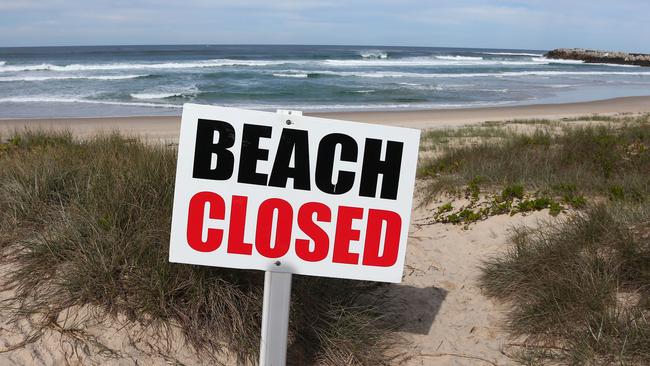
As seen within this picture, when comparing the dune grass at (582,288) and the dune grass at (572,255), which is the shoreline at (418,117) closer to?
the dune grass at (572,255)

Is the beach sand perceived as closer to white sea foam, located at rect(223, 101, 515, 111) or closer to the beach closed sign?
the beach closed sign

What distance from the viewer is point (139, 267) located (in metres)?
3.13

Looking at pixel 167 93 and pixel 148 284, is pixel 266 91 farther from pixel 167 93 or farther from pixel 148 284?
pixel 148 284

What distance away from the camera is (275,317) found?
2682mm

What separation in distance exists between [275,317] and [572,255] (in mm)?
2144

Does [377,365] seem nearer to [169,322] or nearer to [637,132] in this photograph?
[169,322]

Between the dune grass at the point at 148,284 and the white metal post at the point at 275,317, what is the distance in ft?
1.26

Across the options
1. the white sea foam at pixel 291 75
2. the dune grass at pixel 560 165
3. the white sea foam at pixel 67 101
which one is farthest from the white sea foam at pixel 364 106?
the white sea foam at pixel 291 75

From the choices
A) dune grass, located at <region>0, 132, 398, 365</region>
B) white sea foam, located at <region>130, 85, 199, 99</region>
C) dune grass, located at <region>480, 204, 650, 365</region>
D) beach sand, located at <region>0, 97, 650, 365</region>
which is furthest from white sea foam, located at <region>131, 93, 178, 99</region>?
dune grass, located at <region>480, 204, 650, 365</region>

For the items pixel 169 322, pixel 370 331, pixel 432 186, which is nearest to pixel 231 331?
pixel 169 322

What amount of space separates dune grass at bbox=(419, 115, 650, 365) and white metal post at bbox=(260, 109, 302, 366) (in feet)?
4.69

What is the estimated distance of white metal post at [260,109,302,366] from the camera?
263 cm

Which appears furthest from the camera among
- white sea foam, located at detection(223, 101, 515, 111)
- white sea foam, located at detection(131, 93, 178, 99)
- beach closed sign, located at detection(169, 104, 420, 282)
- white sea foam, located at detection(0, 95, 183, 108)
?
white sea foam, located at detection(131, 93, 178, 99)

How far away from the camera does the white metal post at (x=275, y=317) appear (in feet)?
8.64
